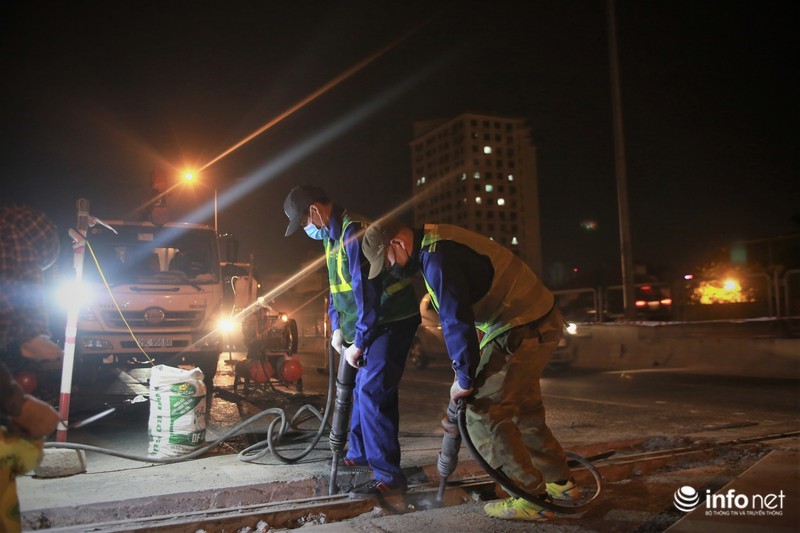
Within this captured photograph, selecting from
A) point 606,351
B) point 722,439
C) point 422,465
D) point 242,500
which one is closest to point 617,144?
point 606,351

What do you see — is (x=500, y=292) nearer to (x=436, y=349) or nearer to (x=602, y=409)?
(x=602, y=409)

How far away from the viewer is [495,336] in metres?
3.51

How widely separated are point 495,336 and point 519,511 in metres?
0.98

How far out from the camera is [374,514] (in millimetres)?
3674

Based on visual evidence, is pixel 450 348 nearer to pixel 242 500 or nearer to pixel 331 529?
pixel 331 529

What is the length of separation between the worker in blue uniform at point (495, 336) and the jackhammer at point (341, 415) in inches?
36.1

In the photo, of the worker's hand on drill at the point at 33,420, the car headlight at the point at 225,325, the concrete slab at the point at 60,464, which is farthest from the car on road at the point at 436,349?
the worker's hand on drill at the point at 33,420

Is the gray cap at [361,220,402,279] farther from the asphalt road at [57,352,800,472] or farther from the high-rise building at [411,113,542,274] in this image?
the high-rise building at [411,113,542,274]

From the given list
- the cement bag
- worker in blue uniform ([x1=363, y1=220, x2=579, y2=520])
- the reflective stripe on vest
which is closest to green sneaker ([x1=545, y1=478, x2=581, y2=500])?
worker in blue uniform ([x1=363, y1=220, x2=579, y2=520])

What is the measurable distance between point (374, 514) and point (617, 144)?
46.5 feet

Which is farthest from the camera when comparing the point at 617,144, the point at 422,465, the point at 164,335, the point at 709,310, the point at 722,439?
the point at 709,310

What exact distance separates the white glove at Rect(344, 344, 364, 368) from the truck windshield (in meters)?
6.24

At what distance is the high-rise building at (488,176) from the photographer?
140 meters

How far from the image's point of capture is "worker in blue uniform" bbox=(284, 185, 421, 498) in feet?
12.9
